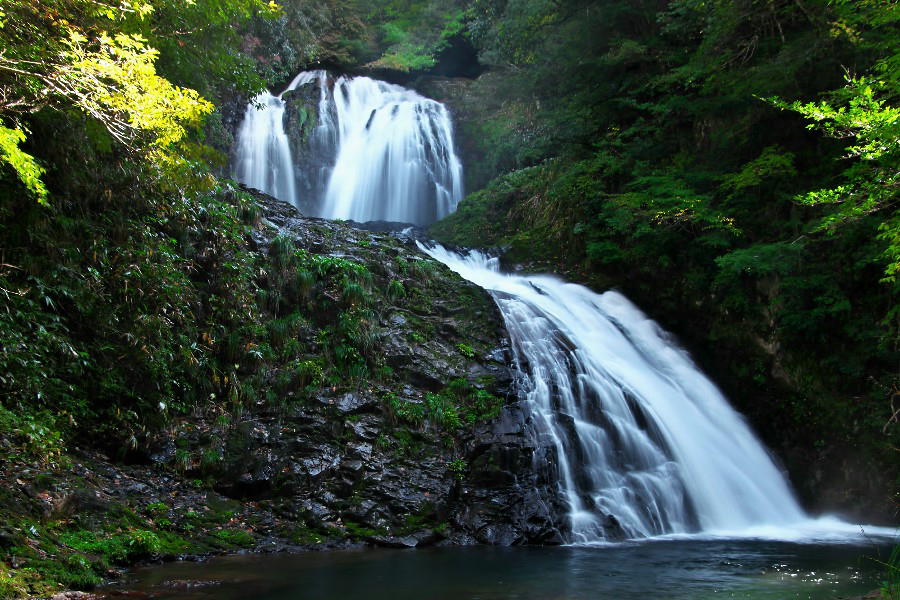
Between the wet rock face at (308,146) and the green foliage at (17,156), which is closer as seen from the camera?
the green foliage at (17,156)

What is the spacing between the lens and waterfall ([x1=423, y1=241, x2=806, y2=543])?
8977 millimetres

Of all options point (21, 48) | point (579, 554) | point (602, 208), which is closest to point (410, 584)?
point (579, 554)

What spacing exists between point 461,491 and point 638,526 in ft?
8.49

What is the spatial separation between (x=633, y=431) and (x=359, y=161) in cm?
1527

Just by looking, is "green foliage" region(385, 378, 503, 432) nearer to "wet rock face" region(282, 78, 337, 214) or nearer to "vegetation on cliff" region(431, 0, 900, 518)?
Result: "vegetation on cliff" region(431, 0, 900, 518)

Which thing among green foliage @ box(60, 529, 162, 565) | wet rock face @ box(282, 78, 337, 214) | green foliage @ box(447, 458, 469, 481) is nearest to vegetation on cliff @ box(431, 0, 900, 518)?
green foliage @ box(447, 458, 469, 481)

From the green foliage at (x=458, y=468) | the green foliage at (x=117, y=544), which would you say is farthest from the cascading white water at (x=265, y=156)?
the green foliage at (x=117, y=544)

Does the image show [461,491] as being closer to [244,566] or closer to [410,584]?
[410,584]

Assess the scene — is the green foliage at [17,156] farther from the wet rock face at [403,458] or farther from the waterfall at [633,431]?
the waterfall at [633,431]

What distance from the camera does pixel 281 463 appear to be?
7992 millimetres

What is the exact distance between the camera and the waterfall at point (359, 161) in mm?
20906

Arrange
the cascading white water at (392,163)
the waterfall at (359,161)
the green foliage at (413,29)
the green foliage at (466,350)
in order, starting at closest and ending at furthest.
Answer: the green foliage at (466,350)
the waterfall at (359,161)
the cascading white water at (392,163)
the green foliage at (413,29)

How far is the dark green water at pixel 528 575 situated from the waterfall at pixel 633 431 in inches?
47.3

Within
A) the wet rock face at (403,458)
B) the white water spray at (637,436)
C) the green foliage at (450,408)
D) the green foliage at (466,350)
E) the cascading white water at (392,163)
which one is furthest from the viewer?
the cascading white water at (392,163)
